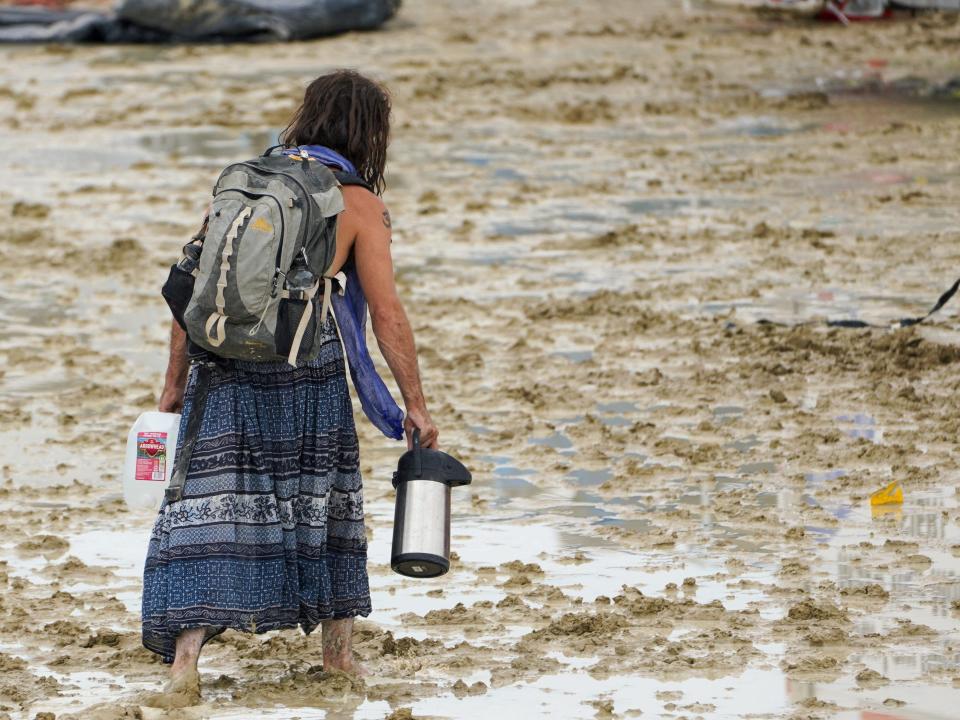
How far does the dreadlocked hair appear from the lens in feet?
15.5

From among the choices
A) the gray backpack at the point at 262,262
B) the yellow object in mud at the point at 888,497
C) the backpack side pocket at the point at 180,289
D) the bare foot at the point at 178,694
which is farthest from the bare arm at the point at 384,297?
the yellow object in mud at the point at 888,497

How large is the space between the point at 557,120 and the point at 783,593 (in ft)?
34.8

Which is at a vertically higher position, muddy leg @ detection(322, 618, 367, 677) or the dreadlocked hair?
the dreadlocked hair

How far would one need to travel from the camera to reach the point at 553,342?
29.3ft

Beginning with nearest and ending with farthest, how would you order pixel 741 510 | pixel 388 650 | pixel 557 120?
pixel 388 650
pixel 741 510
pixel 557 120

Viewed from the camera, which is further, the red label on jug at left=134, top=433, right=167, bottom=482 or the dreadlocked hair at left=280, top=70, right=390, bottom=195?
the red label on jug at left=134, top=433, right=167, bottom=482

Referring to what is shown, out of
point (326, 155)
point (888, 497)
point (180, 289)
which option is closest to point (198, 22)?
point (888, 497)

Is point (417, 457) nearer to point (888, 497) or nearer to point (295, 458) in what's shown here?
point (295, 458)

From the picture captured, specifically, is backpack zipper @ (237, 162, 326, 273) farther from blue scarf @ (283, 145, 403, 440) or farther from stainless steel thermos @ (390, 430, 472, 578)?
stainless steel thermos @ (390, 430, 472, 578)

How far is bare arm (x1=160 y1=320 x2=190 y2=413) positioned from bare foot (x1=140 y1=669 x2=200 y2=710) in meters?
0.72

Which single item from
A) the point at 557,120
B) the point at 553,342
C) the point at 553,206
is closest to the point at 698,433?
the point at 553,342

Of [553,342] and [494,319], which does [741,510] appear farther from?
[494,319]

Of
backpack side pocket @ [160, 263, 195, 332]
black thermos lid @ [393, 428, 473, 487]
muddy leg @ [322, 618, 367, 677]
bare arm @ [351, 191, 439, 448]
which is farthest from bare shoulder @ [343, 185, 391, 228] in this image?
muddy leg @ [322, 618, 367, 677]

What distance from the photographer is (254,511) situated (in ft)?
15.1
